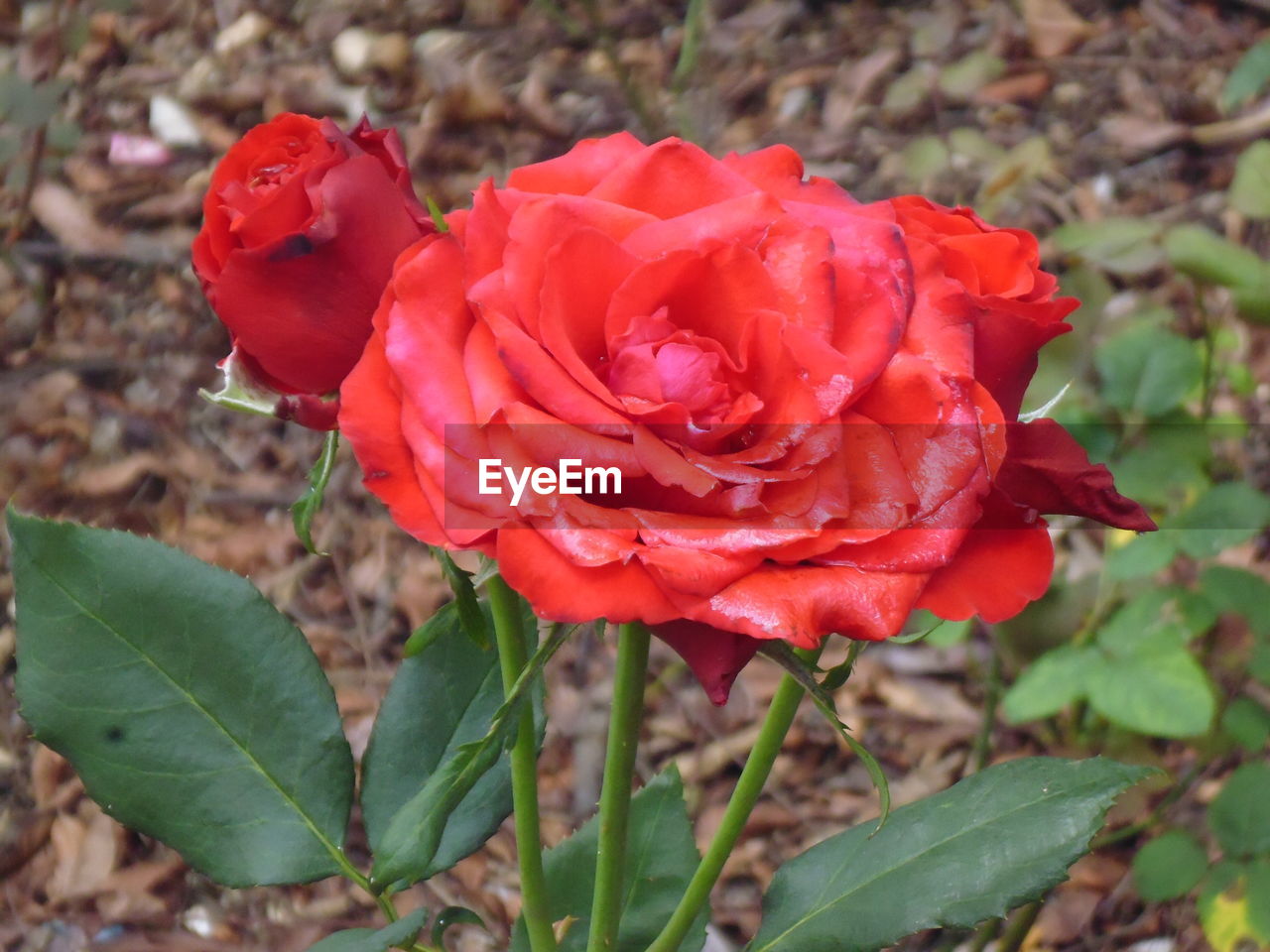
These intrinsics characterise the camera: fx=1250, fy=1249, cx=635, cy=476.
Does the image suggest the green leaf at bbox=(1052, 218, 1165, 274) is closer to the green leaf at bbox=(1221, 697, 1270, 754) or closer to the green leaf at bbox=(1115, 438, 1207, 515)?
the green leaf at bbox=(1115, 438, 1207, 515)

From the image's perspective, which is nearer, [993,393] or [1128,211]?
[993,393]

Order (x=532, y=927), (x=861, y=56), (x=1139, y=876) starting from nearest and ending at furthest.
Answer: (x=532, y=927) < (x=1139, y=876) < (x=861, y=56)

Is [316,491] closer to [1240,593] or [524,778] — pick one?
[524,778]

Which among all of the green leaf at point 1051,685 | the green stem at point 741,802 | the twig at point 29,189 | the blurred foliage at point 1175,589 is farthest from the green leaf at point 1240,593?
the twig at point 29,189

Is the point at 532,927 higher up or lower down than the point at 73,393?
higher up

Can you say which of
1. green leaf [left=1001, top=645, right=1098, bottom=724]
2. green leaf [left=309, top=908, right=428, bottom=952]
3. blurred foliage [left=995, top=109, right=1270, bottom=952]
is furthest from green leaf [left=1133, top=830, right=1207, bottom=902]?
green leaf [left=309, top=908, right=428, bottom=952]

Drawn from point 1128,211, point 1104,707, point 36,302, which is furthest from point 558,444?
point 1128,211

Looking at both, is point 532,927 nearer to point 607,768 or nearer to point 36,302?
point 607,768
